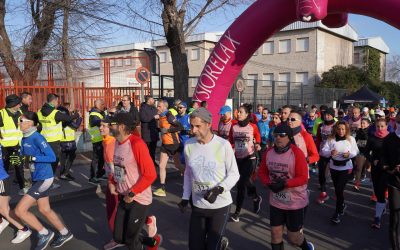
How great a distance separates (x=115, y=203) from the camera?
446cm

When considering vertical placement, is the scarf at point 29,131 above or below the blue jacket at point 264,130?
above

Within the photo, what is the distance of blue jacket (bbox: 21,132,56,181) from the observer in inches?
185

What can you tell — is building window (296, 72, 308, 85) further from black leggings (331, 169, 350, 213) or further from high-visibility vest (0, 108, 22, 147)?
high-visibility vest (0, 108, 22, 147)

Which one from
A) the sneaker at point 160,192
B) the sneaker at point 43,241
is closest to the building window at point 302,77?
the sneaker at point 160,192

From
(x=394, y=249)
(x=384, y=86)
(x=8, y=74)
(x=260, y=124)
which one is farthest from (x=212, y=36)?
(x=394, y=249)

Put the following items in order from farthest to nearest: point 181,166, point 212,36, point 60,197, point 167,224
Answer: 1. point 212,36
2. point 181,166
3. point 60,197
4. point 167,224

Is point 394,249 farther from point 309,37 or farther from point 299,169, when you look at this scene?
point 309,37

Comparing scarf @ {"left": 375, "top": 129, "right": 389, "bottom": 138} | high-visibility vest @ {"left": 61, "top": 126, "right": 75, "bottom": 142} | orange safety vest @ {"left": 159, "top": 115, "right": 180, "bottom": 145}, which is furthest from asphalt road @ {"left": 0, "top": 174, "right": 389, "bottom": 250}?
high-visibility vest @ {"left": 61, "top": 126, "right": 75, "bottom": 142}

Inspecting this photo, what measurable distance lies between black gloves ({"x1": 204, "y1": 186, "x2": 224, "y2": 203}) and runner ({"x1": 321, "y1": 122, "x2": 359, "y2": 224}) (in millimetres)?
3118

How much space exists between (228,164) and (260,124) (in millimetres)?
6519

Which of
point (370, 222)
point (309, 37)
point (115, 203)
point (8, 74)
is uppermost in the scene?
point (309, 37)

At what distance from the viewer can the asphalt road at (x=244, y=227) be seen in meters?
4.99

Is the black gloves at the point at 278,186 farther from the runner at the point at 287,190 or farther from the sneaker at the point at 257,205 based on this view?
the sneaker at the point at 257,205

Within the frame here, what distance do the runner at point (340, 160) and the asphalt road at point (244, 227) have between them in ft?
1.07
